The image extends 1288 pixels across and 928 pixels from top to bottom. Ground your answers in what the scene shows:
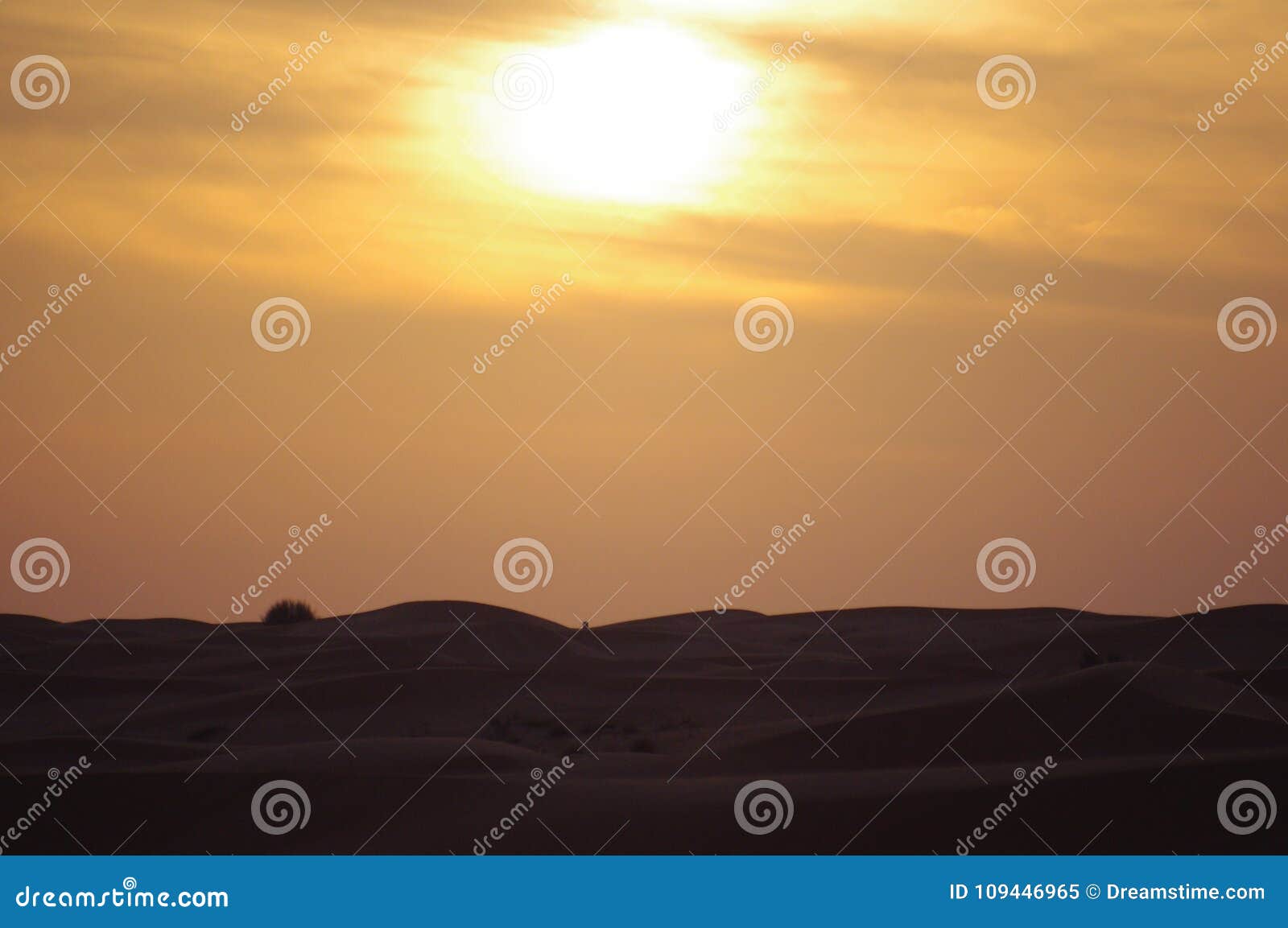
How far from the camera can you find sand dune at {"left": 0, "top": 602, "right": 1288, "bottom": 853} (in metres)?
11.0

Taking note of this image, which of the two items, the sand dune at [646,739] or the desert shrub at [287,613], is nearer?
the sand dune at [646,739]

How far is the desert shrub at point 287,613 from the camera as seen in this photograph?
3506 cm

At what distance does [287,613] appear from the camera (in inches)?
1406

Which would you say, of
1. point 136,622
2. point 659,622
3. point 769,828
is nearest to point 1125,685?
point 769,828

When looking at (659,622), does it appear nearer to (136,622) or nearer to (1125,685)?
(136,622)

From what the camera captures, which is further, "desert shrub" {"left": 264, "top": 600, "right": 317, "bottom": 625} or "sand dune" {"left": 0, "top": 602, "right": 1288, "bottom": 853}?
"desert shrub" {"left": 264, "top": 600, "right": 317, "bottom": 625}

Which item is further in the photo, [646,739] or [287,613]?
[287,613]

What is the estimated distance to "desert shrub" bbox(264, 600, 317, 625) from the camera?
115 ft

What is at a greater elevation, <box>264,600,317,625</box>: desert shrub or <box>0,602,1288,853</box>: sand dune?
<box>264,600,317,625</box>: desert shrub

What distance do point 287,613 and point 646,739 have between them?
2127cm

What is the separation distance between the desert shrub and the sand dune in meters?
5.43

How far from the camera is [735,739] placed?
15.2 m

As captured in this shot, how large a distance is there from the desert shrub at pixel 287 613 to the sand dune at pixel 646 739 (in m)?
5.43

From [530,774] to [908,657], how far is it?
46.5 feet
